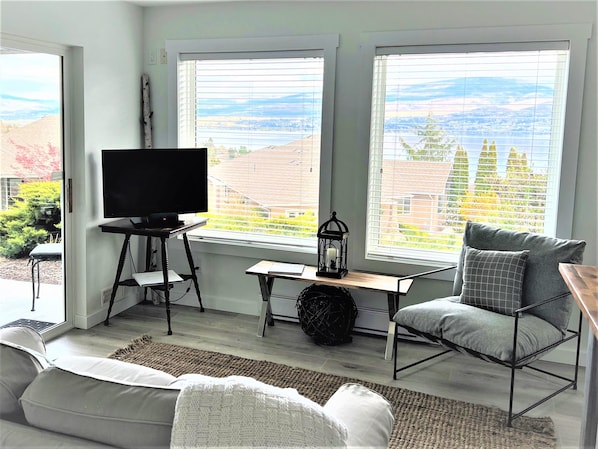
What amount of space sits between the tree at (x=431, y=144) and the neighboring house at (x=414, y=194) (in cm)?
4

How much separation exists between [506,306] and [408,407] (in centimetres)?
80

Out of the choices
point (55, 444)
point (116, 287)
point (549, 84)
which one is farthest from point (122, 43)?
point (55, 444)

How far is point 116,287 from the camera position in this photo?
4086 millimetres

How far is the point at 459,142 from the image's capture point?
148 inches

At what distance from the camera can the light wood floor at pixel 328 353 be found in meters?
3.14

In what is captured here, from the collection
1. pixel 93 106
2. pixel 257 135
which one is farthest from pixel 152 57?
pixel 257 135

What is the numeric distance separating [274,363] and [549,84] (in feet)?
8.14

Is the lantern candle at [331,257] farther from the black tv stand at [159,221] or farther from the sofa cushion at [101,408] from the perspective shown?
the sofa cushion at [101,408]

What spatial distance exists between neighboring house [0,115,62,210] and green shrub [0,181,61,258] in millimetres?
64

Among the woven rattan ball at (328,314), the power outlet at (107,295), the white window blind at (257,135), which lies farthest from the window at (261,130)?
the power outlet at (107,295)

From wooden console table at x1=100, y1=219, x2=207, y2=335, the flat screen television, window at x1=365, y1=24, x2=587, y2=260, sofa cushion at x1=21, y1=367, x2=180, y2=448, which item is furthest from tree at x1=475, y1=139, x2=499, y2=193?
sofa cushion at x1=21, y1=367, x2=180, y2=448

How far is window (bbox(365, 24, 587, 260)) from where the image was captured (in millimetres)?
3551

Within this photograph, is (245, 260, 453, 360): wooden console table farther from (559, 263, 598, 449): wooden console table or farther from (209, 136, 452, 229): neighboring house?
(559, 263, 598, 449): wooden console table

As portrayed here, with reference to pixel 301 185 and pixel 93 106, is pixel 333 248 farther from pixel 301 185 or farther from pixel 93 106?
pixel 93 106
